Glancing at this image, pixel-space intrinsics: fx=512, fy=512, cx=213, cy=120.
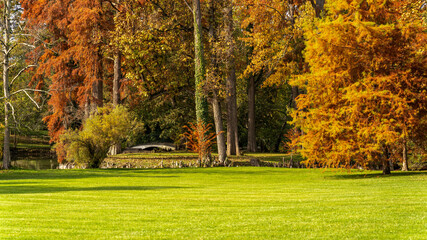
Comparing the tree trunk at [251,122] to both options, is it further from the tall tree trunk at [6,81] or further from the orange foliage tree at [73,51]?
the tall tree trunk at [6,81]

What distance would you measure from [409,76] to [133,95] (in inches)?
789

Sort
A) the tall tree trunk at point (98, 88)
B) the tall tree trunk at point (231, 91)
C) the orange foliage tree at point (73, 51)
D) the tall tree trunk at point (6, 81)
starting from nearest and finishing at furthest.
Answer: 1. the tall tree trunk at point (6, 81)
2. the tall tree trunk at point (231, 91)
3. the orange foliage tree at point (73, 51)
4. the tall tree trunk at point (98, 88)

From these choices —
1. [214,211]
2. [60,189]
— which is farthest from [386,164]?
[60,189]

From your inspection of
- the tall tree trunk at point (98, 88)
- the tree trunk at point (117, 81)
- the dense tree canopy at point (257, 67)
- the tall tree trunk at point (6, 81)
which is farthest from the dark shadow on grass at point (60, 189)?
the tall tree trunk at point (98, 88)

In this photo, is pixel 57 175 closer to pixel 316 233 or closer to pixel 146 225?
pixel 146 225

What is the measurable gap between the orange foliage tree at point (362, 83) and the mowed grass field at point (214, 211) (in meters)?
2.46

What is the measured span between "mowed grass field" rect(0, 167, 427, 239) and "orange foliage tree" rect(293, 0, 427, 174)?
246 cm

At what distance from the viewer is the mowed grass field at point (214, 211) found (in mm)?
8484

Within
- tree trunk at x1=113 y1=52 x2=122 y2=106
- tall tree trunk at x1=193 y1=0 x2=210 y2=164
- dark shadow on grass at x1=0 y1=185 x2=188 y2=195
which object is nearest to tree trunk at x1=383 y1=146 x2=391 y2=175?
dark shadow on grass at x1=0 y1=185 x2=188 y2=195

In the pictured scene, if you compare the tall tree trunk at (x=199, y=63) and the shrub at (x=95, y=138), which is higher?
the tall tree trunk at (x=199, y=63)

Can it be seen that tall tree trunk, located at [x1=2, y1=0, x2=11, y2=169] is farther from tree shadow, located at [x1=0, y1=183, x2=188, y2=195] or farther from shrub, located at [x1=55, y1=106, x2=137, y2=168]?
tree shadow, located at [x1=0, y1=183, x2=188, y2=195]

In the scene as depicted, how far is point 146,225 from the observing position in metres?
9.15

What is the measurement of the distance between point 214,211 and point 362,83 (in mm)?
10956

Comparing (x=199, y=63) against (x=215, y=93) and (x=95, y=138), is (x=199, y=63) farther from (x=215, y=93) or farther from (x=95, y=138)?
(x=95, y=138)
